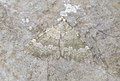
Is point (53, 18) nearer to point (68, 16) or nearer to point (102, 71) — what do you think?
point (68, 16)

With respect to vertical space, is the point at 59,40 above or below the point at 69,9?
below

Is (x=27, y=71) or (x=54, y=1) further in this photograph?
(x=54, y=1)

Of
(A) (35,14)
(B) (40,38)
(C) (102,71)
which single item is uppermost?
(A) (35,14)

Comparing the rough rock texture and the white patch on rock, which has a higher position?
the white patch on rock

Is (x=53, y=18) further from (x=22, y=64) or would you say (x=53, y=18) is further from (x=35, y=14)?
(x=22, y=64)

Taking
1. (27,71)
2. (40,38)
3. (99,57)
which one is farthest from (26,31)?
(99,57)

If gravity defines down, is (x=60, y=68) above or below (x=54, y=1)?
below

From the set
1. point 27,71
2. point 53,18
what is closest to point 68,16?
point 53,18

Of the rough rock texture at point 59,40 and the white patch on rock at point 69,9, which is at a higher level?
the white patch on rock at point 69,9
